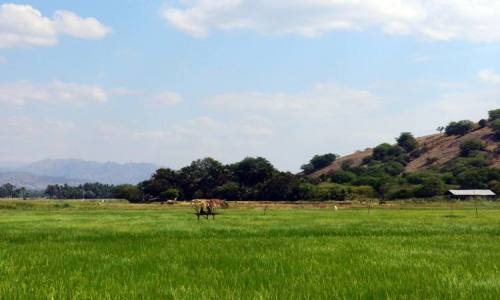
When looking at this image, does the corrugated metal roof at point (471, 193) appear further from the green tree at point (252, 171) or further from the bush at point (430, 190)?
the green tree at point (252, 171)

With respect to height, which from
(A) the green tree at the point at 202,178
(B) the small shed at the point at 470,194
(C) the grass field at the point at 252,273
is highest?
(A) the green tree at the point at 202,178

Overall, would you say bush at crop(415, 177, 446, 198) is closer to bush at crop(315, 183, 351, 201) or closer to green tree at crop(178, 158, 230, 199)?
bush at crop(315, 183, 351, 201)

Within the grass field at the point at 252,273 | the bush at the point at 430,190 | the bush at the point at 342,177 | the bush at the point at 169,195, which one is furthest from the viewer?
the bush at the point at 342,177

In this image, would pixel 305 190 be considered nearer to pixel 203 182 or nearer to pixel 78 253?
pixel 203 182

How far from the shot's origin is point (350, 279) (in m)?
11.3

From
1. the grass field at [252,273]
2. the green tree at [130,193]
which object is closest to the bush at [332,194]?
the green tree at [130,193]

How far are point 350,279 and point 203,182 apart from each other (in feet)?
485

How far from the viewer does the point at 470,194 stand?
13150cm

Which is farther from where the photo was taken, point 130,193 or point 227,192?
point 130,193

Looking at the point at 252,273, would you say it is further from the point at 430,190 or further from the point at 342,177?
the point at 342,177

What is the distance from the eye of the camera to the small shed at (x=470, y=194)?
131m

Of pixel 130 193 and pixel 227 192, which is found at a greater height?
pixel 130 193

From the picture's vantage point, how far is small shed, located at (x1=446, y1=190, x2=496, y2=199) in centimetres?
13138

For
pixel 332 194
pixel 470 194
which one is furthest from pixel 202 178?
pixel 470 194
